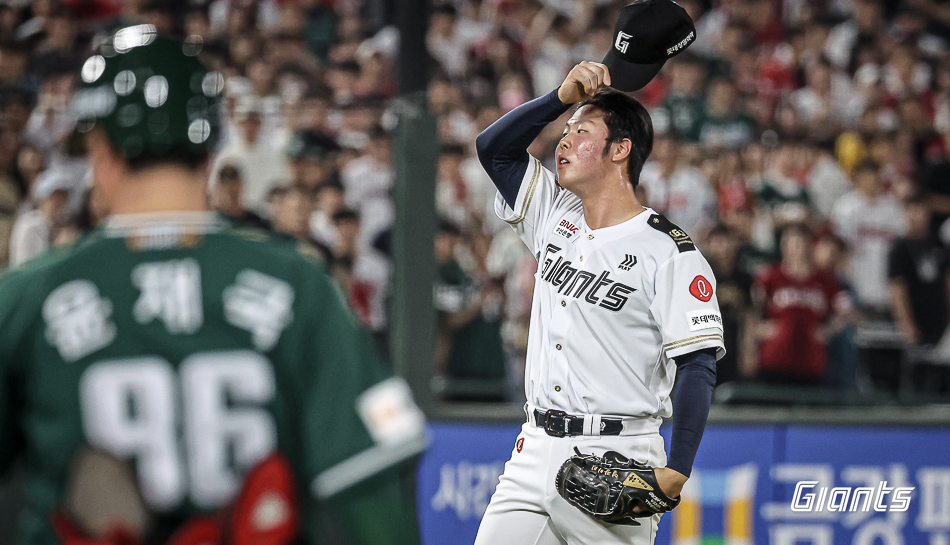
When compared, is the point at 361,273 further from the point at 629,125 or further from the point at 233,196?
the point at 629,125

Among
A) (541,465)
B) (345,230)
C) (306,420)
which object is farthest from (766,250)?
(306,420)

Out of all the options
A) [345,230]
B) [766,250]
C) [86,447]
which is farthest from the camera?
[766,250]

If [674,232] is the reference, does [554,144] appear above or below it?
above

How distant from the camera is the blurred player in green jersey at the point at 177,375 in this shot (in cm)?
188

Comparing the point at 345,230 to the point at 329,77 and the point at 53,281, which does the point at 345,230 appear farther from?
the point at 53,281

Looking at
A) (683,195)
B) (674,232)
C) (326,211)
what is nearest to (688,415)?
(674,232)

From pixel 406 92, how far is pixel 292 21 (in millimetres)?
4536

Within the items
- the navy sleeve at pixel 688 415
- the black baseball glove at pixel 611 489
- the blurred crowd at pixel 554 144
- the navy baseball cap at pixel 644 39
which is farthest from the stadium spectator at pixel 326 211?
the navy sleeve at pixel 688 415

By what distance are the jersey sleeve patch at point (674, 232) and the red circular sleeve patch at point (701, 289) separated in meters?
0.13

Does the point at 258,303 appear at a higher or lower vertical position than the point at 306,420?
higher

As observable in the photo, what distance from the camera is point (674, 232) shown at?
12.7 ft

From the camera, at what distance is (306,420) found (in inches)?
76.3

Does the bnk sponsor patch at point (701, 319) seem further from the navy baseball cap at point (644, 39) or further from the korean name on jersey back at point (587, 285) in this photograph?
the navy baseball cap at point (644, 39)

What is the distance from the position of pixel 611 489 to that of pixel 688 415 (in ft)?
1.14
